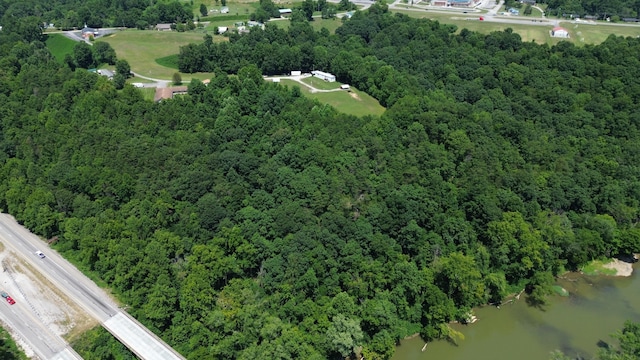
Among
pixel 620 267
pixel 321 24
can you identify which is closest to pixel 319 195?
pixel 620 267

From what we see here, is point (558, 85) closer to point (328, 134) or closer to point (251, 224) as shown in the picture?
point (328, 134)

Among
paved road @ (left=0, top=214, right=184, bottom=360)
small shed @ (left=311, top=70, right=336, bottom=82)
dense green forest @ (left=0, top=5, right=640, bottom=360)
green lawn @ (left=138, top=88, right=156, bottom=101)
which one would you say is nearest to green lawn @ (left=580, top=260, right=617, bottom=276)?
dense green forest @ (left=0, top=5, right=640, bottom=360)

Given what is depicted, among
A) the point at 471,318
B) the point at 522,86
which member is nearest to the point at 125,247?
the point at 471,318

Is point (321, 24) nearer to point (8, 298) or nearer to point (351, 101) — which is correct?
point (351, 101)

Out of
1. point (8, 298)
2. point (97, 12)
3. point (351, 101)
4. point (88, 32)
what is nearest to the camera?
point (8, 298)

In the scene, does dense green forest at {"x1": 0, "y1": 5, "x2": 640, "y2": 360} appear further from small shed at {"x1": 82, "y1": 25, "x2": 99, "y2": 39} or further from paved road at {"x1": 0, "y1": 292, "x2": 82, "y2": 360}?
small shed at {"x1": 82, "y1": 25, "x2": 99, "y2": 39}

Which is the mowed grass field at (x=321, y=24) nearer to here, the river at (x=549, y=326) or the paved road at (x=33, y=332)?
the river at (x=549, y=326)
